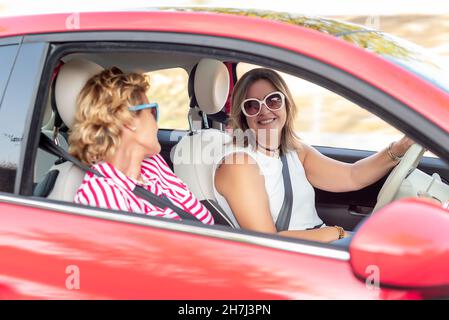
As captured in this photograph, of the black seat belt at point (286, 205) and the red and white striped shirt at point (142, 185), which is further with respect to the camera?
the black seat belt at point (286, 205)

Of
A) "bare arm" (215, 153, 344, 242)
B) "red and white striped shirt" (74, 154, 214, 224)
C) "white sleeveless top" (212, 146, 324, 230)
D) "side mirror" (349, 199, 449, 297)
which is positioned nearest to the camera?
"side mirror" (349, 199, 449, 297)

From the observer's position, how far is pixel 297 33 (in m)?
1.84

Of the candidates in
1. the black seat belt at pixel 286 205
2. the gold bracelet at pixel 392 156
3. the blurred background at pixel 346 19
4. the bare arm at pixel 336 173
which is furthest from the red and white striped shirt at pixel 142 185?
the blurred background at pixel 346 19

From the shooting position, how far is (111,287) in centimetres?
178

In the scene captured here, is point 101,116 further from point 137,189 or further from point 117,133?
point 137,189

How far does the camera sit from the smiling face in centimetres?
275

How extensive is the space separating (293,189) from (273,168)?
139mm

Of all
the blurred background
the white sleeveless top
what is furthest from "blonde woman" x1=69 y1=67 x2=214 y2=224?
the blurred background

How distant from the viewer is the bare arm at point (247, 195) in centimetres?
248

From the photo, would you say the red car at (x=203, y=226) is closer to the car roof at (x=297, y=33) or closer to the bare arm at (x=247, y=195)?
the car roof at (x=297, y=33)

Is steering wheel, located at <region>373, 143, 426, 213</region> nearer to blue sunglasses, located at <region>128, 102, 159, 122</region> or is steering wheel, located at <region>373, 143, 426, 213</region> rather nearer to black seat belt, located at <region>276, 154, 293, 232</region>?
black seat belt, located at <region>276, 154, 293, 232</region>

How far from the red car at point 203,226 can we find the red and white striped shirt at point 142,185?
8 cm
